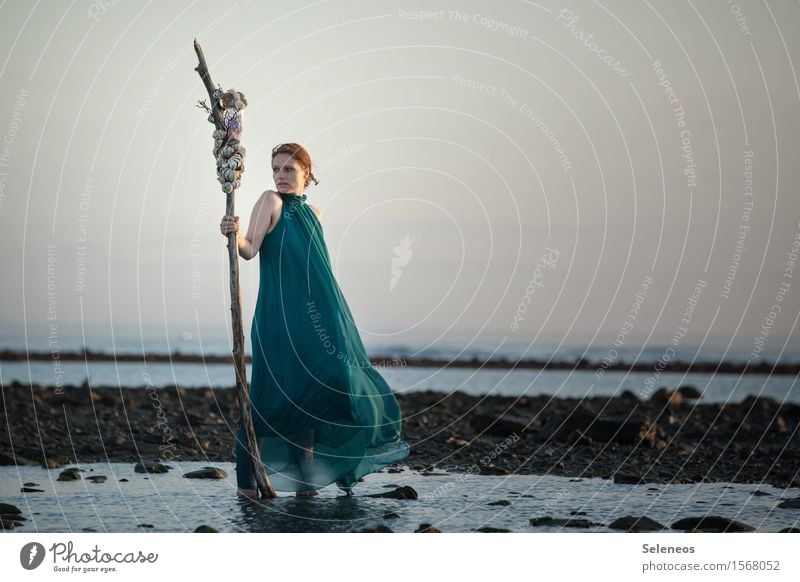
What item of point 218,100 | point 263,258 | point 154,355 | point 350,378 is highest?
point 218,100

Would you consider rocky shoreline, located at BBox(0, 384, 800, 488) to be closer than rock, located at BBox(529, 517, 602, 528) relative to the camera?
No

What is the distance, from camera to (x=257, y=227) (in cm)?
855

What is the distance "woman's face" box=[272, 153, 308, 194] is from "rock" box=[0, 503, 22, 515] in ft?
11.4

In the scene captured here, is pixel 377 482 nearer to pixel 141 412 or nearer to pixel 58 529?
pixel 58 529

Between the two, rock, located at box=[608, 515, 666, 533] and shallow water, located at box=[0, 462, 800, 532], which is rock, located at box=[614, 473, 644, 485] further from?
rock, located at box=[608, 515, 666, 533]

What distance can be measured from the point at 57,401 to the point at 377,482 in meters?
7.86

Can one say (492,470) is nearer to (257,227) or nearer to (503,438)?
(503,438)

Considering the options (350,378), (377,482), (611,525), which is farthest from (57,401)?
(611,525)

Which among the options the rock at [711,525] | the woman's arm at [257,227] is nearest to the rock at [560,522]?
the rock at [711,525]

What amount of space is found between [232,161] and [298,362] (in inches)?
71.5

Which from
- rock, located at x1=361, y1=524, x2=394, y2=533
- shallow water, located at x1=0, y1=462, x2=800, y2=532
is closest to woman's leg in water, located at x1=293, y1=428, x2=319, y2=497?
shallow water, located at x1=0, y1=462, x2=800, y2=532

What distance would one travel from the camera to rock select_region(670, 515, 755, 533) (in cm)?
814

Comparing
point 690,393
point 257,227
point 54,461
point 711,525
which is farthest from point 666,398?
point 257,227
